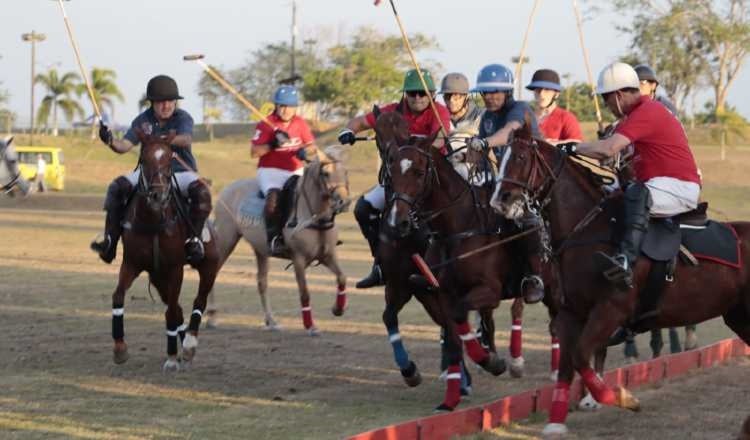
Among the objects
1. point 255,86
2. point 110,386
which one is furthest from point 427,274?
point 255,86

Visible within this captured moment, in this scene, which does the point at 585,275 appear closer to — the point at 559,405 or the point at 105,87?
the point at 559,405

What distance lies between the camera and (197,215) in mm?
13688

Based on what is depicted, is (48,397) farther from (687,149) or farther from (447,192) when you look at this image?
(687,149)

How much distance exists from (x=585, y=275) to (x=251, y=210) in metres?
8.28

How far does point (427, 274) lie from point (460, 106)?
2419 millimetres

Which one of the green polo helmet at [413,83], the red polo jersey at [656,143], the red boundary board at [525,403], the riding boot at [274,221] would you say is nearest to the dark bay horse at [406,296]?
the red boundary board at [525,403]

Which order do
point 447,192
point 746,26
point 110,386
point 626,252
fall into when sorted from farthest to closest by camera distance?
point 746,26 → point 110,386 → point 447,192 → point 626,252

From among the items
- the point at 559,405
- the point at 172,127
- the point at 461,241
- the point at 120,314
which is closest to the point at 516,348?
the point at 461,241

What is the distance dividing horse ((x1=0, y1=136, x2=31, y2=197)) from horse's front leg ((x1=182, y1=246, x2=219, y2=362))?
2174 millimetres

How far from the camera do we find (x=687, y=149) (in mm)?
10156

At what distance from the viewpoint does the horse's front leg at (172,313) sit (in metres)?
13.4

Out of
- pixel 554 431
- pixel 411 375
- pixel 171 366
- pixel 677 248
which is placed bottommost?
pixel 171 366

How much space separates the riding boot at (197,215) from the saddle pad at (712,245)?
18.3ft

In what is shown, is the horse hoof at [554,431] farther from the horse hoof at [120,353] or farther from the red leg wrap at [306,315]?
the red leg wrap at [306,315]
